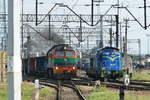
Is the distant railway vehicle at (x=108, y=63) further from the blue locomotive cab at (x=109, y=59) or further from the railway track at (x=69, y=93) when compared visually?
the railway track at (x=69, y=93)

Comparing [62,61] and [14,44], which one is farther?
[62,61]

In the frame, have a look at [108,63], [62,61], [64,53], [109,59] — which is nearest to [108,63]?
[108,63]

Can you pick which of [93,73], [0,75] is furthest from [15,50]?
[93,73]

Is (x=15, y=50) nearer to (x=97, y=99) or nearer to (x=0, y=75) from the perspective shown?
(x=97, y=99)

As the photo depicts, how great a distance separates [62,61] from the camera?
44594 mm

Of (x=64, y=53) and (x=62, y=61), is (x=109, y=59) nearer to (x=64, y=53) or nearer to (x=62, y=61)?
(x=64, y=53)

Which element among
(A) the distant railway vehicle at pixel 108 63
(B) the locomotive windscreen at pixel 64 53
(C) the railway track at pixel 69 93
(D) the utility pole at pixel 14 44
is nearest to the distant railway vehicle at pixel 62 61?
(B) the locomotive windscreen at pixel 64 53

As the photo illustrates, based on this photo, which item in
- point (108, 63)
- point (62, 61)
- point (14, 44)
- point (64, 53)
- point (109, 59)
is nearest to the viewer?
point (14, 44)

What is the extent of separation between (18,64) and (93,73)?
36.6 m

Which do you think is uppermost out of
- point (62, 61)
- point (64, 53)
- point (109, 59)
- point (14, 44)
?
point (14, 44)

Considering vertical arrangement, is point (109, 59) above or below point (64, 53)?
below

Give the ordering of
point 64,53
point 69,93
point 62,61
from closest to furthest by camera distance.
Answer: point 69,93, point 64,53, point 62,61

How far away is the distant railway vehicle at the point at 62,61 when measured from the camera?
144ft

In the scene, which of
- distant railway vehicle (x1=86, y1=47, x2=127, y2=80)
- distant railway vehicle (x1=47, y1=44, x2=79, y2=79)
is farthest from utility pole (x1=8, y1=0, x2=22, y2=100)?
distant railway vehicle (x1=47, y1=44, x2=79, y2=79)
